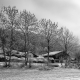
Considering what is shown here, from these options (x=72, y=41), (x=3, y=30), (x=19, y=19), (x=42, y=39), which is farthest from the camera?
(x=72, y=41)

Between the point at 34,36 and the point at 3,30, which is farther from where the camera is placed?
the point at 34,36

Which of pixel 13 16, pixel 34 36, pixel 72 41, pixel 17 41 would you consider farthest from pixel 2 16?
pixel 72 41

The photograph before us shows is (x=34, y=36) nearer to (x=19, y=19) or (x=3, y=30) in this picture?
(x=19, y=19)

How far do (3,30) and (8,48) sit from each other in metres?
3.59

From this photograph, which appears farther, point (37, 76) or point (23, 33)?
point (23, 33)

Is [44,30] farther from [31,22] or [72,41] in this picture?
[72,41]

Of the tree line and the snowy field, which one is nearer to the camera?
the snowy field

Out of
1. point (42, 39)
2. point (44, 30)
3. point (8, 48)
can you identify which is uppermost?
point (44, 30)

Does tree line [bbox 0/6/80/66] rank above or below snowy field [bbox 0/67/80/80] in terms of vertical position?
above

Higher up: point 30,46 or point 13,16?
point 13,16

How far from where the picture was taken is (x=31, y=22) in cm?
2859

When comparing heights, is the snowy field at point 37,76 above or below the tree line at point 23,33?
below

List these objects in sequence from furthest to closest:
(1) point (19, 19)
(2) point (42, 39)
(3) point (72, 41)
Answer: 1. (3) point (72, 41)
2. (2) point (42, 39)
3. (1) point (19, 19)

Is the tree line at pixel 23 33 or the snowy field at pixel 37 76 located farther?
the tree line at pixel 23 33
